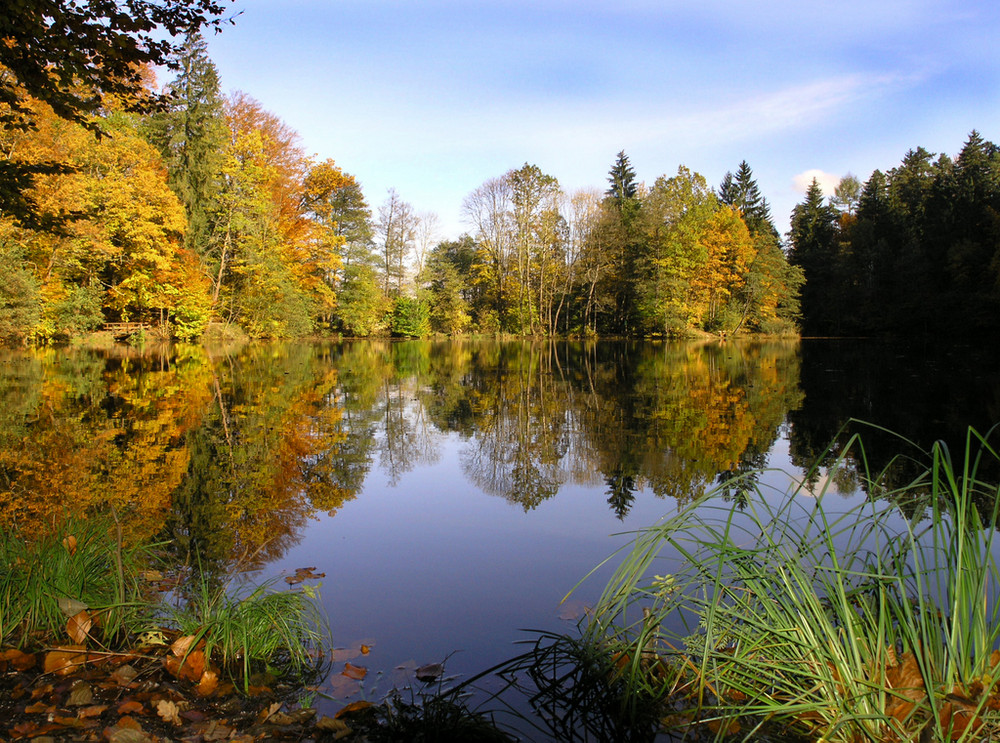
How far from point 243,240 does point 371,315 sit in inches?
511

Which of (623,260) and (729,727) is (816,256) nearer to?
(623,260)

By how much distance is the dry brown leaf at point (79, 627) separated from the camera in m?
2.99

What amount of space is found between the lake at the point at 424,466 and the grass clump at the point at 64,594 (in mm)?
836

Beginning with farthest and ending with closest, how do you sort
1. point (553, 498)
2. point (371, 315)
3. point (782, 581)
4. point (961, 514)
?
point (371, 315) → point (553, 498) → point (782, 581) → point (961, 514)

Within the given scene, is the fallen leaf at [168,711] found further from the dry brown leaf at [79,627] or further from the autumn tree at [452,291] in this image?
the autumn tree at [452,291]

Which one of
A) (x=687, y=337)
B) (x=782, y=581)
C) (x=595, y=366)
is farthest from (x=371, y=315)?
(x=782, y=581)

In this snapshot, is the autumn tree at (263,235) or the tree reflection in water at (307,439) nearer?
the tree reflection in water at (307,439)

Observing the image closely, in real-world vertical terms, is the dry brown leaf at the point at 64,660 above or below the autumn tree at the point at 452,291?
below

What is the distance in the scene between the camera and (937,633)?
2238mm

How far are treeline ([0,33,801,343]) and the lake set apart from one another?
9.49 metres

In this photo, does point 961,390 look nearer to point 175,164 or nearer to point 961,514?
point 961,514

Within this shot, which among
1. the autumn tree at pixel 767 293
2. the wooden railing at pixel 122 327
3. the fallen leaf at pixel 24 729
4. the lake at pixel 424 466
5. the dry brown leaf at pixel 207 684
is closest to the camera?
the fallen leaf at pixel 24 729

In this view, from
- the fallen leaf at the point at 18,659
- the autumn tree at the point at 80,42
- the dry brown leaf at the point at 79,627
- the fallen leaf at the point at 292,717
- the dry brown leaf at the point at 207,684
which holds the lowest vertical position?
the fallen leaf at the point at 292,717

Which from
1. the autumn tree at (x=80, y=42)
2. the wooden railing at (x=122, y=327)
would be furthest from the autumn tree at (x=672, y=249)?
the autumn tree at (x=80, y=42)
